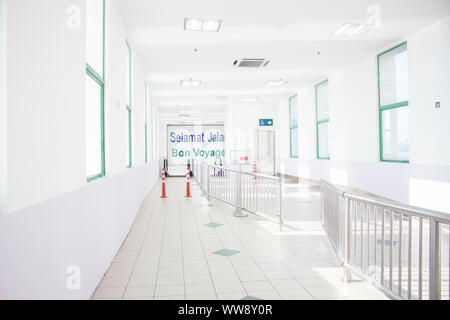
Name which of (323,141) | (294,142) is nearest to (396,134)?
(323,141)

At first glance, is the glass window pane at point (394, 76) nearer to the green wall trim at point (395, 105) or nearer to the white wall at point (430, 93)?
the green wall trim at point (395, 105)

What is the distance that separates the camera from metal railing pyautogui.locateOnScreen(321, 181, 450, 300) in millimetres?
1809

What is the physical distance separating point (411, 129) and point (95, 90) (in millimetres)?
5300

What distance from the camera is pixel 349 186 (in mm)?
7840

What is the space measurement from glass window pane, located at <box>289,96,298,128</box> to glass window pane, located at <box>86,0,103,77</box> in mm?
9588

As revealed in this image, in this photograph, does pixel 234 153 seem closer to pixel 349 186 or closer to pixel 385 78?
pixel 349 186

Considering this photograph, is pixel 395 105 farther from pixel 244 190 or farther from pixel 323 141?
pixel 323 141

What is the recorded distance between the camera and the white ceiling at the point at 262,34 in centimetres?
448

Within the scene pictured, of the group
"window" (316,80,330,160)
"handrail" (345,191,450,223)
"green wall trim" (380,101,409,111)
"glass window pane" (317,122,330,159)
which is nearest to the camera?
"handrail" (345,191,450,223)

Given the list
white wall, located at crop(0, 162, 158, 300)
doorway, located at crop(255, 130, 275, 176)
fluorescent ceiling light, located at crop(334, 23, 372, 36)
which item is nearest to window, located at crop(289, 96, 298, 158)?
doorway, located at crop(255, 130, 275, 176)

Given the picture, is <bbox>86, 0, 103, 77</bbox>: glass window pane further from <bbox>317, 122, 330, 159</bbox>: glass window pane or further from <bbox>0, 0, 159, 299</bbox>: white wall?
<bbox>317, 122, 330, 159</bbox>: glass window pane

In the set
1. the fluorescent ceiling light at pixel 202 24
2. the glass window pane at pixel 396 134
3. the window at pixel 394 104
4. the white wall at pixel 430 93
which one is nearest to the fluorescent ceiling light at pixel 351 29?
the white wall at pixel 430 93
